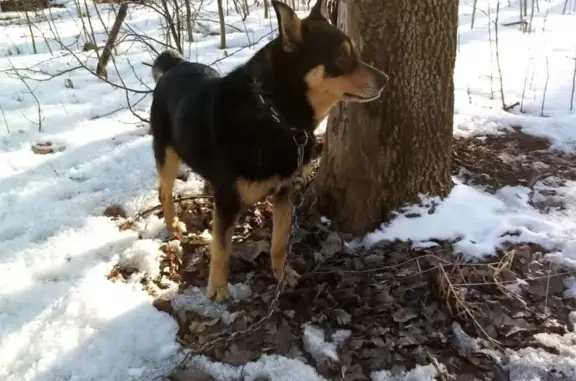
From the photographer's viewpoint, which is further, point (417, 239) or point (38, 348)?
point (417, 239)

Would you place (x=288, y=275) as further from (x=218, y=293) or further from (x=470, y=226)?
(x=470, y=226)

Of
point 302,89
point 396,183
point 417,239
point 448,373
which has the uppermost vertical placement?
point 302,89

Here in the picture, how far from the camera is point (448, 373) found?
279cm

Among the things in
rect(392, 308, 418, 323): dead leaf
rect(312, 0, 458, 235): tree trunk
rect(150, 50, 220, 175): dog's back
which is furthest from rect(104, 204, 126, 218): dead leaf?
rect(392, 308, 418, 323): dead leaf

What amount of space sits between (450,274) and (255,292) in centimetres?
128

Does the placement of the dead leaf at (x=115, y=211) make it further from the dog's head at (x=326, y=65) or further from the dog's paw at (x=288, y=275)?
the dog's head at (x=326, y=65)

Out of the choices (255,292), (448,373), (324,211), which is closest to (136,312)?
(255,292)

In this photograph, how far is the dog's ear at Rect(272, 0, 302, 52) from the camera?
279 cm

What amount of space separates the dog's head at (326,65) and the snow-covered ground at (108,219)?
4.00 ft

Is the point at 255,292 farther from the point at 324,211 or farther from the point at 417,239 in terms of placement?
the point at 417,239

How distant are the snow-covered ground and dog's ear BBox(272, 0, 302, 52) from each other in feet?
5.14

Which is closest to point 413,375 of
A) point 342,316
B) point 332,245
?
point 342,316

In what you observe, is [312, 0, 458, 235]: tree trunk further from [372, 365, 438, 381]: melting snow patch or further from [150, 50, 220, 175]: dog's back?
[372, 365, 438, 381]: melting snow patch

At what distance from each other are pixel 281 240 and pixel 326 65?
1.24 metres
